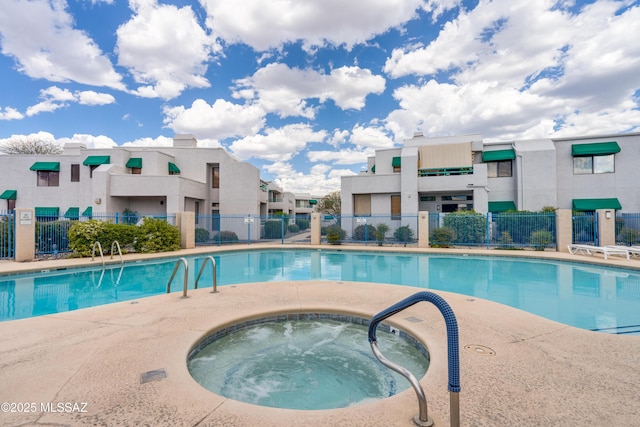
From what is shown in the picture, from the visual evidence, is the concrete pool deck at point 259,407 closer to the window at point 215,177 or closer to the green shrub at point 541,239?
the green shrub at point 541,239

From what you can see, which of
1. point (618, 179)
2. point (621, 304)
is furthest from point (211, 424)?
point (618, 179)

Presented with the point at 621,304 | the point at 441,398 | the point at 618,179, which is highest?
the point at 618,179

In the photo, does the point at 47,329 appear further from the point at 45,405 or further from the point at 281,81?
the point at 281,81

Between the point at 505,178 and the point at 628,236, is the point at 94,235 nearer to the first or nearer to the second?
the point at 505,178

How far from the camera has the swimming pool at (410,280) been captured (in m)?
7.02

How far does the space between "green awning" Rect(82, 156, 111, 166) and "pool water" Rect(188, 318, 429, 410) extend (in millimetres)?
24044

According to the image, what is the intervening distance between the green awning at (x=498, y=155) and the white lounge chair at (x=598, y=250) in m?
8.28

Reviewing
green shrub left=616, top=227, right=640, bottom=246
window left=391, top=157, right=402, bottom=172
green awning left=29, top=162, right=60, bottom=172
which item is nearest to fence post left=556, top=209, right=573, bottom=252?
green shrub left=616, top=227, right=640, bottom=246

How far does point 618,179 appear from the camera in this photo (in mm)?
19938

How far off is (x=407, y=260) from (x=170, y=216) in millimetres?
15476

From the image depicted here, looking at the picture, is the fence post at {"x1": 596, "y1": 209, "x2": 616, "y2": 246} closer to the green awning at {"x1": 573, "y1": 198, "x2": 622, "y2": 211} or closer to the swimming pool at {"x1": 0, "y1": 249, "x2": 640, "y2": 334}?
the swimming pool at {"x1": 0, "y1": 249, "x2": 640, "y2": 334}

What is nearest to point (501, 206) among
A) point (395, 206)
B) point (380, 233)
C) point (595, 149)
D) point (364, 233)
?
point (595, 149)

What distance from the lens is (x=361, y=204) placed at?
24469 mm

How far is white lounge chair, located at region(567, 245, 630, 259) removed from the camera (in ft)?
44.0
